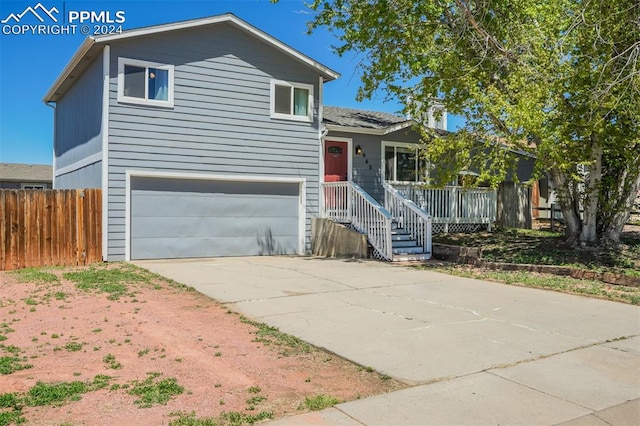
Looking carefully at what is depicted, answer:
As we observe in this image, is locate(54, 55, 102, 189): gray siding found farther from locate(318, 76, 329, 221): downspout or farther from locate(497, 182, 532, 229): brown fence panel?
locate(497, 182, 532, 229): brown fence panel

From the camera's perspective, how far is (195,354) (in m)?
5.14

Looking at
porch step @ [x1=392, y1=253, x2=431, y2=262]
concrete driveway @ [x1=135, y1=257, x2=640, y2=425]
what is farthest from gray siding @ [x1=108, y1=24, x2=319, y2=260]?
concrete driveway @ [x1=135, y1=257, x2=640, y2=425]

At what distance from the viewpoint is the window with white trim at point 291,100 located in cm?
1458

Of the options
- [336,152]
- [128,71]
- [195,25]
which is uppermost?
[195,25]

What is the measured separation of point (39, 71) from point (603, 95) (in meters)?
17.5

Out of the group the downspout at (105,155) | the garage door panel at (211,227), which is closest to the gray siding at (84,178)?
the downspout at (105,155)

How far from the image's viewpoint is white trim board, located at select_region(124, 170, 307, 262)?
12.4m

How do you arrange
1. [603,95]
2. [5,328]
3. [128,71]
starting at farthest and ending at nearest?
[128,71] → [603,95] → [5,328]

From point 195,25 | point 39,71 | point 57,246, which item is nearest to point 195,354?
point 57,246

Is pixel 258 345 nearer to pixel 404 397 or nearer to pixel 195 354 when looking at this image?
pixel 195 354

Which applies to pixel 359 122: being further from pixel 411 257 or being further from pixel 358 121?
pixel 411 257

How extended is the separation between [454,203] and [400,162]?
2.35 meters

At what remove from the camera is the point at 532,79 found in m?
11.5

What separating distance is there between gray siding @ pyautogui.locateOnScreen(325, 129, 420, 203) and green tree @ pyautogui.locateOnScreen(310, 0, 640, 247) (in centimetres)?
240
